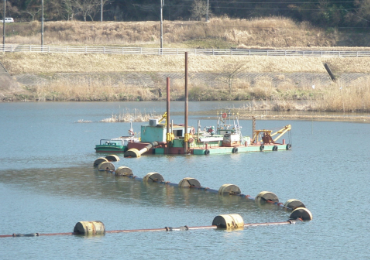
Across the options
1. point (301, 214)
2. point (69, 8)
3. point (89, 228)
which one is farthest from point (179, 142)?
point (69, 8)

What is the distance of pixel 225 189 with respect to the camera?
26734 millimetres

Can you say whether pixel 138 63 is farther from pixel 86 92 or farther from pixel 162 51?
pixel 86 92

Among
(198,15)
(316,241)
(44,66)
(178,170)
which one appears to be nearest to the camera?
(316,241)

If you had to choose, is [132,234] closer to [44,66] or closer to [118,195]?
[118,195]

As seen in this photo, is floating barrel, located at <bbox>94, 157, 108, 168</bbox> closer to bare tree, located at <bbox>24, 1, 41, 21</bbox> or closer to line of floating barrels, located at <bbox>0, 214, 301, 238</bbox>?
line of floating barrels, located at <bbox>0, 214, 301, 238</bbox>

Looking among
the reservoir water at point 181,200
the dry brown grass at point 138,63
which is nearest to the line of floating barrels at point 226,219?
the reservoir water at point 181,200

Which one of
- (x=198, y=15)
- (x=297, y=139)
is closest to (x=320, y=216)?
(x=297, y=139)

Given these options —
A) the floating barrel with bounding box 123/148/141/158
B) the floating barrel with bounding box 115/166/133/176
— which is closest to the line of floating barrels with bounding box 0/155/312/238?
the floating barrel with bounding box 115/166/133/176

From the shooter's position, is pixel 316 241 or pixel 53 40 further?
pixel 53 40

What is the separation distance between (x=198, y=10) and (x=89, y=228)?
10113 cm

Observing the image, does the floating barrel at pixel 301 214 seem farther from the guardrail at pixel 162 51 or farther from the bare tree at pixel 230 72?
the guardrail at pixel 162 51

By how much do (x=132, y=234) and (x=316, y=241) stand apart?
5.46 m

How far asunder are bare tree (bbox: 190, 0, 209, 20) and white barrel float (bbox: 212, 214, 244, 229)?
99.6 metres

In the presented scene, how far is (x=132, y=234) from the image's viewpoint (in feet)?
69.9
